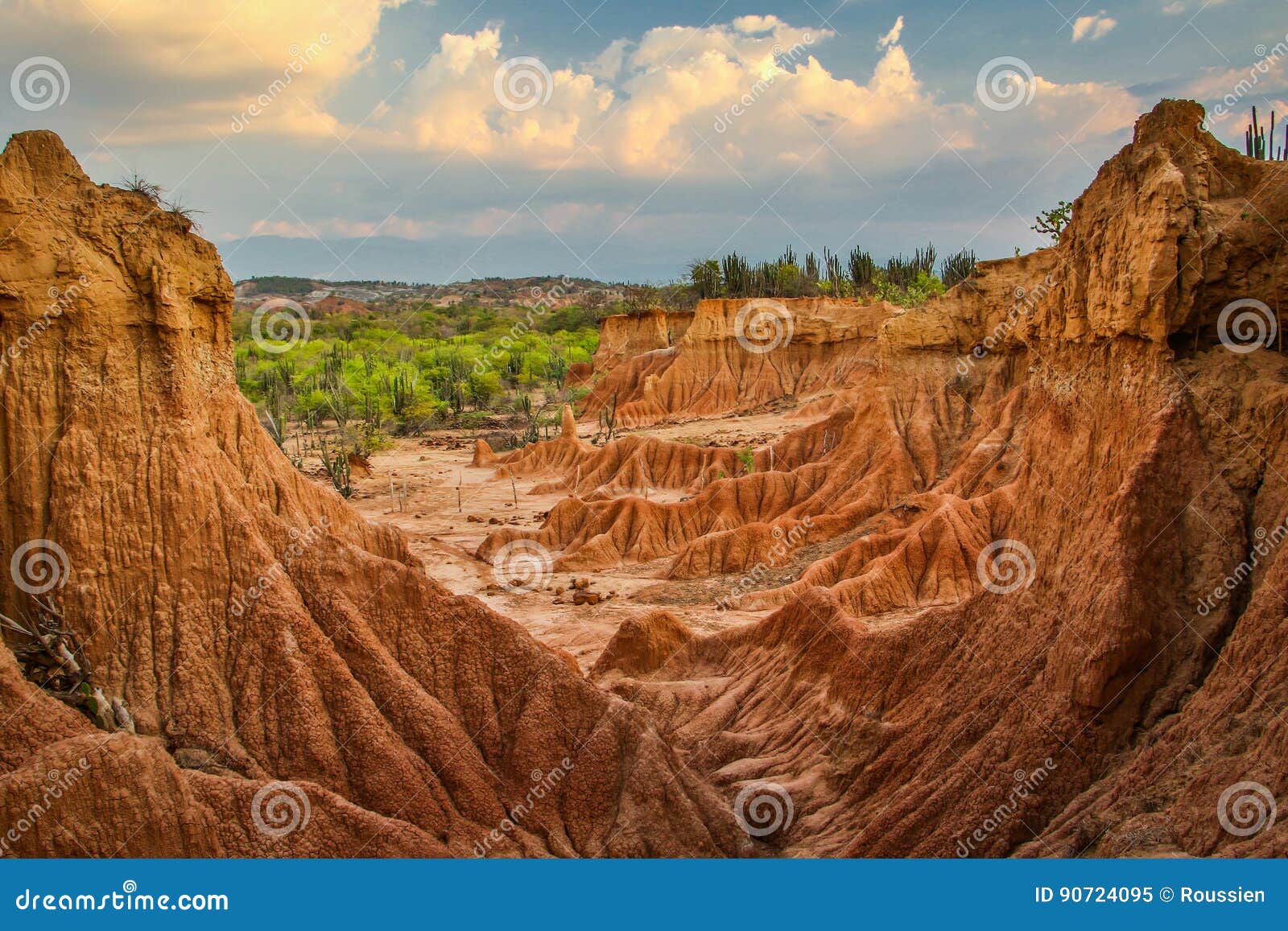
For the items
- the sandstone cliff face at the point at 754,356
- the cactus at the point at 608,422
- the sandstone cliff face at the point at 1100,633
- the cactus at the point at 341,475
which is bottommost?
the sandstone cliff face at the point at 1100,633

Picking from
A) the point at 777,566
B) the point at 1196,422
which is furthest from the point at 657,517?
the point at 1196,422

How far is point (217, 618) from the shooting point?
1009cm

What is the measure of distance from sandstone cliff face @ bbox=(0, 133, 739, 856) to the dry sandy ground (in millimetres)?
7852

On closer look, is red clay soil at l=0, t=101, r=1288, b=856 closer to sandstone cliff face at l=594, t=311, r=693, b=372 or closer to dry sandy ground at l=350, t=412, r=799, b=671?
dry sandy ground at l=350, t=412, r=799, b=671

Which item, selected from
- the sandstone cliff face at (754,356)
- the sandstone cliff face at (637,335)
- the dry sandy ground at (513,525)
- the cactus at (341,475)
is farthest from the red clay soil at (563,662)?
the sandstone cliff face at (637,335)

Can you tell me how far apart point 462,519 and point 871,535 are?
16.9 metres

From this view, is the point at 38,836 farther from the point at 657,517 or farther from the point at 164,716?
the point at 657,517

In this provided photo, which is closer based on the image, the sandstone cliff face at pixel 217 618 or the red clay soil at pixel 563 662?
the red clay soil at pixel 563 662

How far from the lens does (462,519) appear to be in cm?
3531

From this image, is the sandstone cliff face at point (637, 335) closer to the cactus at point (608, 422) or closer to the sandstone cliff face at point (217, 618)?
the cactus at point (608, 422)

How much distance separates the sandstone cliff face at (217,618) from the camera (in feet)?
31.3

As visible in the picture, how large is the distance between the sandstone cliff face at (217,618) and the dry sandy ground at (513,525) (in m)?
7.85

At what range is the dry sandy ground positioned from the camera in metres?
22.7

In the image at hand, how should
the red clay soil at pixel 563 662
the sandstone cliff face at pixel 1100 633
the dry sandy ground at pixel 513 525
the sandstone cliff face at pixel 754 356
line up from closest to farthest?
1. the red clay soil at pixel 563 662
2. the sandstone cliff face at pixel 1100 633
3. the dry sandy ground at pixel 513 525
4. the sandstone cliff face at pixel 754 356
